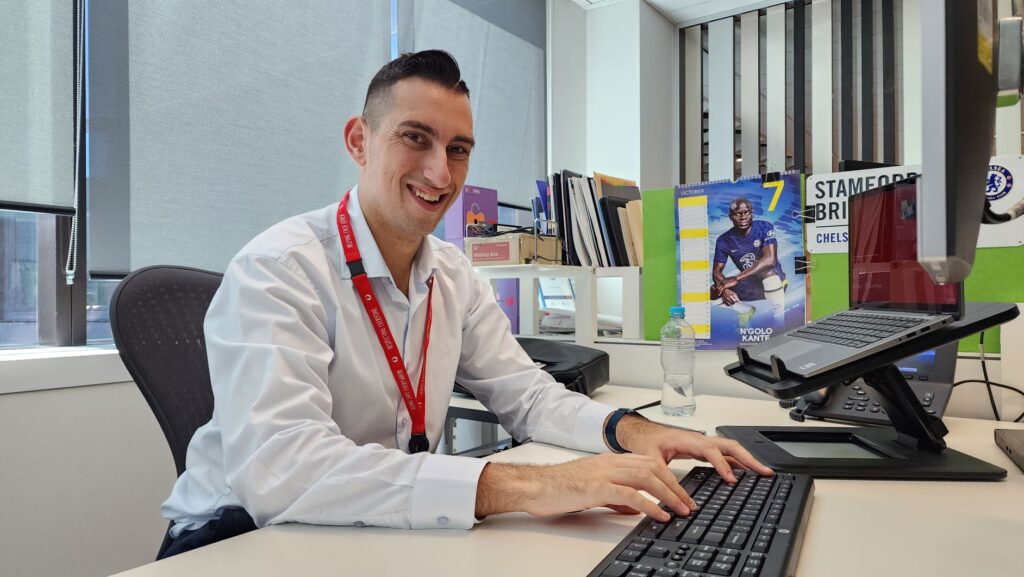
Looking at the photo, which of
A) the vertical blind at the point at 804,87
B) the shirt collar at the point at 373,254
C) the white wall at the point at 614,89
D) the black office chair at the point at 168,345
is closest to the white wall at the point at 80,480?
the black office chair at the point at 168,345

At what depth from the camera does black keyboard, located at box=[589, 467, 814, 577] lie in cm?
54

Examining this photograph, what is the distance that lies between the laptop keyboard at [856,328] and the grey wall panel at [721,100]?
3194mm

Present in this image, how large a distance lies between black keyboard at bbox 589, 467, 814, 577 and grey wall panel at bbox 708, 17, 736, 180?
12.0ft

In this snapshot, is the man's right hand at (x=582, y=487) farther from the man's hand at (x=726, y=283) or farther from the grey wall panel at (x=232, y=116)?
the grey wall panel at (x=232, y=116)

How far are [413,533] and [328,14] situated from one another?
101 inches

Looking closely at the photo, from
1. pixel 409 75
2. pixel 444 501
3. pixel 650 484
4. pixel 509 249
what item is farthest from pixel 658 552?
pixel 509 249

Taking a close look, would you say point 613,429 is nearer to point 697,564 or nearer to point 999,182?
point 697,564

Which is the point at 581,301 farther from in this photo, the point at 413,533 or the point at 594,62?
the point at 594,62

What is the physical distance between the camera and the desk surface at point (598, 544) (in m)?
0.62

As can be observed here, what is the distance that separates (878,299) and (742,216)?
590 millimetres

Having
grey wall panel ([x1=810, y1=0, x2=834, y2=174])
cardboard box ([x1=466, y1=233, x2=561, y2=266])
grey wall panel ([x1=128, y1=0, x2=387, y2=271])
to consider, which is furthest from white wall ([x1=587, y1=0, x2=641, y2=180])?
cardboard box ([x1=466, y1=233, x2=561, y2=266])

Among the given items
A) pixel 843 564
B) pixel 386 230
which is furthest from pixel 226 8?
pixel 843 564

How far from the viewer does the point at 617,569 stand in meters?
0.53

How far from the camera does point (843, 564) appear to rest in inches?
24.5
